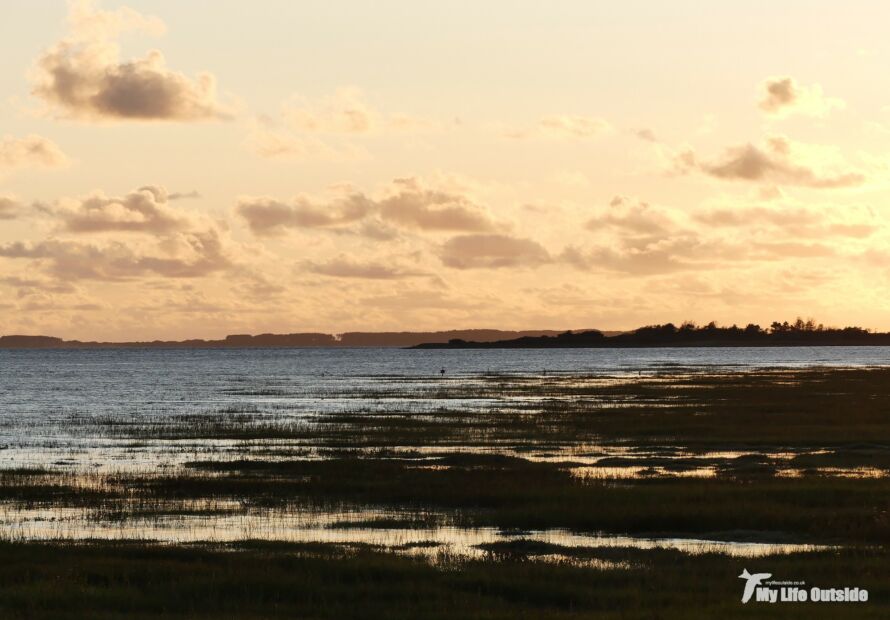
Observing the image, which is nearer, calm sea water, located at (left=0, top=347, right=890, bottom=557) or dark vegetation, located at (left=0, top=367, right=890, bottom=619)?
dark vegetation, located at (left=0, top=367, right=890, bottom=619)

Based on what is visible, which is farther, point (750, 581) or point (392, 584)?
point (392, 584)

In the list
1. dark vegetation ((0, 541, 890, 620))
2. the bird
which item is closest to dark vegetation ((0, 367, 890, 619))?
dark vegetation ((0, 541, 890, 620))

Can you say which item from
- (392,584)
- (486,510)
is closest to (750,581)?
(392,584)

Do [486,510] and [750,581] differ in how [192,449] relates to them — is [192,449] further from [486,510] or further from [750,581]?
[750,581]

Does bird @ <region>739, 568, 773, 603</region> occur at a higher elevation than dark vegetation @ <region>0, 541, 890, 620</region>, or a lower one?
higher

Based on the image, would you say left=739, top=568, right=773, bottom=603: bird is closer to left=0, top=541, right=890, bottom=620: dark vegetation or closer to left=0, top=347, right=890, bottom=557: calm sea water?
left=0, top=541, right=890, bottom=620: dark vegetation

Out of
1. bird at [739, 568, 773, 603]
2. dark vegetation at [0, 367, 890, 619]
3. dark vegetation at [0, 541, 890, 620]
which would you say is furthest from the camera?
dark vegetation at [0, 367, 890, 619]

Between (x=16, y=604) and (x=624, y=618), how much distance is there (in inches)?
425

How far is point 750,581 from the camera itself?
22453mm

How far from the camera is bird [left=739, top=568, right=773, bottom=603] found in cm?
2165

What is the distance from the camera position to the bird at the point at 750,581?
21652 mm

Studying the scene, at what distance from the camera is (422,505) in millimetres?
35188

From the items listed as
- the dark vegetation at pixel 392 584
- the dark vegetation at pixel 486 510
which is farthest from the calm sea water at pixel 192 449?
the dark vegetation at pixel 392 584

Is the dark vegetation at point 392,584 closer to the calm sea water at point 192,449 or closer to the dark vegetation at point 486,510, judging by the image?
the dark vegetation at point 486,510
